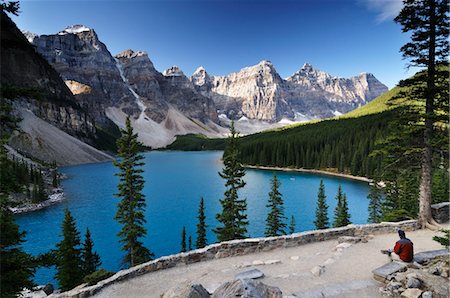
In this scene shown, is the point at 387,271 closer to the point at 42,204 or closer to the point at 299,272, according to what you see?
the point at 299,272

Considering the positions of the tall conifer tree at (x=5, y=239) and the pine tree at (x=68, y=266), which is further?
the pine tree at (x=68, y=266)

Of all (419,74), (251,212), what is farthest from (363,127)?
(419,74)

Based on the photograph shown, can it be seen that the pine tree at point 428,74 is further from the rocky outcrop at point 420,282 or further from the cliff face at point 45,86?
the cliff face at point 45,86

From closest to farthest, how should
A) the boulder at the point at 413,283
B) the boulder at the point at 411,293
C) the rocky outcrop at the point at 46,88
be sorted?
1. the boulder at the point at 411,293
2. the boulder at the point at 413,283
3. the rocky outcrop at the point at 46,88

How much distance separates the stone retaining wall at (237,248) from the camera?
12062 mm

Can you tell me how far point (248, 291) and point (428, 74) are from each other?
1833 centimetres

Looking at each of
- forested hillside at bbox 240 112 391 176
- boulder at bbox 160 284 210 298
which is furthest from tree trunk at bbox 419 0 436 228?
forested hillside at bbox 240 112 391 176

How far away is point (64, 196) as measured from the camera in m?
70.6

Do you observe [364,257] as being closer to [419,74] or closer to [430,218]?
[430,218]

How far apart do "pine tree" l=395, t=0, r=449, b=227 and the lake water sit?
2821 centimetres

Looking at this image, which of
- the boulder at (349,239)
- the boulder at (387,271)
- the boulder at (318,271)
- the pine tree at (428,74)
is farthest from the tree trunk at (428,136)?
the boulder at (318,271)

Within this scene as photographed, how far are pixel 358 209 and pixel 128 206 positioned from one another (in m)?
51.1

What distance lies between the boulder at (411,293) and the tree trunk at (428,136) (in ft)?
37.4

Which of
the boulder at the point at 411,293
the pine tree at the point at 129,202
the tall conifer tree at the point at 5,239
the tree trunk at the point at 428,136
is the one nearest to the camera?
the boulder at the point at 411,293
